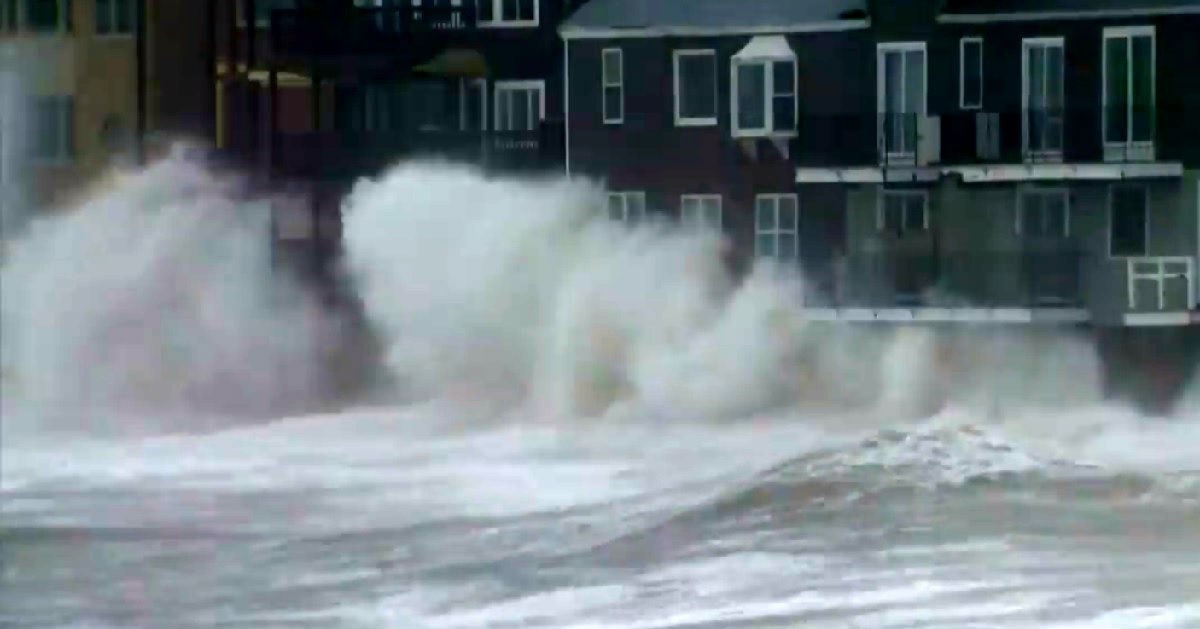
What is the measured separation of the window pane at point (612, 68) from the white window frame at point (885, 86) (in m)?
3.66

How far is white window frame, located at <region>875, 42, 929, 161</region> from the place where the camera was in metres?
36.8

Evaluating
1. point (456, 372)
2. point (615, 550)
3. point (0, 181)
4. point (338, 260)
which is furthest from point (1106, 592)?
point (0, 181)

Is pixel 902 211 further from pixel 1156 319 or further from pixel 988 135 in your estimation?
pixel 1156 319

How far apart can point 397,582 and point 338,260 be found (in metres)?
17.3

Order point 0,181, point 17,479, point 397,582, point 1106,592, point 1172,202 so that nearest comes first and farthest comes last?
point 1106,592 → point 397,582 → point 17,479 → point 1172,202 → point 0,181

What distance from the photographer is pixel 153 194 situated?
41.6 meters

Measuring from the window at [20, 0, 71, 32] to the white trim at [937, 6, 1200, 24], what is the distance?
14.8 metres

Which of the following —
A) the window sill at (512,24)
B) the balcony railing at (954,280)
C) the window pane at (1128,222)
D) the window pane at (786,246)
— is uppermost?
the window sill at (512,24)

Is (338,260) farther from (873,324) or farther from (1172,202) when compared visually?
(1172,202)

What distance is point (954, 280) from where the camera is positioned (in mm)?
36094

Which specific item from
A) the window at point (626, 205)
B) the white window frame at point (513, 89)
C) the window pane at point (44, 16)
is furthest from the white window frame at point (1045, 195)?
the window pane at point (44, 16)

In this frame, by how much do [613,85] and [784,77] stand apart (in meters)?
2.51

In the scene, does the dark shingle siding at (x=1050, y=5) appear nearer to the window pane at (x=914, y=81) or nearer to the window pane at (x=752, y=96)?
the window pane at (x=914, y=81)

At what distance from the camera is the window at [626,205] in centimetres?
3862
